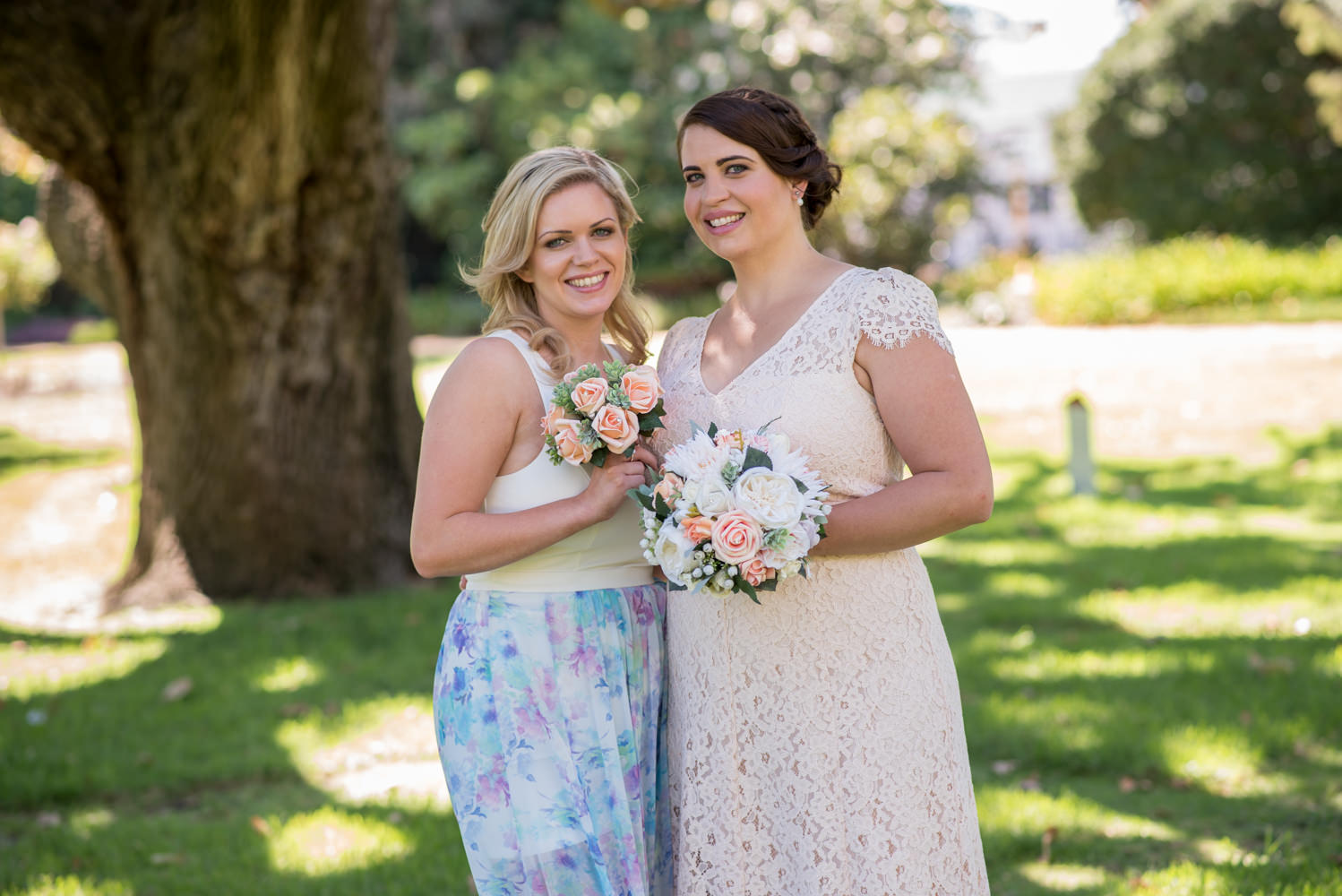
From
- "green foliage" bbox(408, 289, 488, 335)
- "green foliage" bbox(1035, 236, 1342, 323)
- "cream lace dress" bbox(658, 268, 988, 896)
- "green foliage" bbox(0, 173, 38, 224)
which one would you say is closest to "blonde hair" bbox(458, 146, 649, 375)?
"cream lace dress" bbox(658, 268, 988, 896)

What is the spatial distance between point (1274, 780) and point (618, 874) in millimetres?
3018

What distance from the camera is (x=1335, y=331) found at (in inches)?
632

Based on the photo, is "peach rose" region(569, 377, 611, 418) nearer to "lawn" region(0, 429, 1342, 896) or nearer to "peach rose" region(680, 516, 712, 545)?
"peach rose" region(680, 516, 712, 545)

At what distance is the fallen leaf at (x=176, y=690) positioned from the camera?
19.5ft

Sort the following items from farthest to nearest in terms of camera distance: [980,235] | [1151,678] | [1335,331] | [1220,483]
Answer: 1. [980,235]
2. [1335,331]
3. [1220,483]
4. [1151,678]

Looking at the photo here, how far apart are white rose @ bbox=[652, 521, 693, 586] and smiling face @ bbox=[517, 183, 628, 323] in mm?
689

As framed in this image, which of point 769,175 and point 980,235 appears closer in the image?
point 769,175

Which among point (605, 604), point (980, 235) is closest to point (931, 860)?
point (605, 604)

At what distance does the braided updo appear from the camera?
270 centimetres

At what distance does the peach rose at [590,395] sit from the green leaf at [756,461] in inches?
12.9

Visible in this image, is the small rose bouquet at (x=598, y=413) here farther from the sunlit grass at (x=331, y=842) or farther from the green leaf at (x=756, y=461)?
the sunlit grass at (x=331, y=842)

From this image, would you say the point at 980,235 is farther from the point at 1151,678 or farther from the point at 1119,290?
the point at 1151,678

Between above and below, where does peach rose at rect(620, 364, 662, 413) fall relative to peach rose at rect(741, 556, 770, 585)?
above

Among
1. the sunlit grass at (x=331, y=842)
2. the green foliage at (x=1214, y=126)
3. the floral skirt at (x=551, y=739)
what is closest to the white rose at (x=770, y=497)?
the floral skirt at (x=551, y=739)
